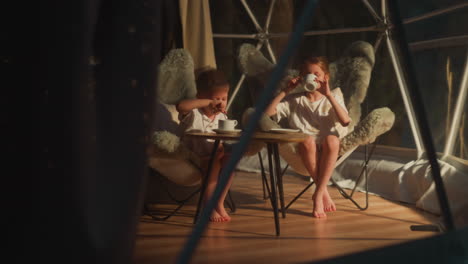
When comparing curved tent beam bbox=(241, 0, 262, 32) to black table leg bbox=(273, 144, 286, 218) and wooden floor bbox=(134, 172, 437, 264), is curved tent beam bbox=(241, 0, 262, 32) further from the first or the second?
black table leg bbox=(273, 144, 286, 218)

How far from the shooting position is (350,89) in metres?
3.50

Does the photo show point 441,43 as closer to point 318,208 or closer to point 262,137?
point 318,208

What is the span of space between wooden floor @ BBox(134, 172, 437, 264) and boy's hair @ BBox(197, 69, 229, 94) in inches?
26.9

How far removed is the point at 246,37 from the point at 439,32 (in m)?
1.85

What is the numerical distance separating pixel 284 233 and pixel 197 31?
5.69 ft

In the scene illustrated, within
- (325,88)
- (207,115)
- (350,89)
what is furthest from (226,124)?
(350,89)

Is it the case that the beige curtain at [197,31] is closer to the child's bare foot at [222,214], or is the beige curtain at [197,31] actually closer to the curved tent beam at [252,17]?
the curved tent beam at [252,17]

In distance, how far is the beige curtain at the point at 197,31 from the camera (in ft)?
12.3

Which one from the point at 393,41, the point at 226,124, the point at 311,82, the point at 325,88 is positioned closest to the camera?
the point at 226,124

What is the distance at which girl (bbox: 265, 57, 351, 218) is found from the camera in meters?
3.04

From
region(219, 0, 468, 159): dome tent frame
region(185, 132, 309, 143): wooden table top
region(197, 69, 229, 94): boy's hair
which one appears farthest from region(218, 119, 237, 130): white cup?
region(219, 0, 468, 159): dome tent frame

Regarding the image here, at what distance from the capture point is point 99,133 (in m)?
1.15

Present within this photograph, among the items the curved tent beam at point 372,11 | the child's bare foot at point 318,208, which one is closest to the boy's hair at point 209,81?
the child's bare foot at point 318,208

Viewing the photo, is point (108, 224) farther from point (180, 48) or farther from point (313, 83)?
point (180, 48)
